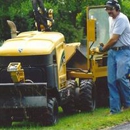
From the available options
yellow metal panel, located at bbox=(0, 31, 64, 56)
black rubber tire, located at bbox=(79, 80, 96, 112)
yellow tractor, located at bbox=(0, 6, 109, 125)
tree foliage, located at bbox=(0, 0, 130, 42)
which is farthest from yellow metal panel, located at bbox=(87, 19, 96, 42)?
tree foliage, located at bbox=(0, 0, 130, 42)

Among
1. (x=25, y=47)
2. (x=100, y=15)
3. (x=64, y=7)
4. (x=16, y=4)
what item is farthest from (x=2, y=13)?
(x=25, y=47)

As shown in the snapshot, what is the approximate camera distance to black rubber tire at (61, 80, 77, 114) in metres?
11.6

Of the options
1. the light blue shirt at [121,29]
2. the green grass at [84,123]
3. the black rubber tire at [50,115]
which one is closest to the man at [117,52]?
the light blue shirt at [121,29]

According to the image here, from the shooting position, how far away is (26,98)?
9.95m

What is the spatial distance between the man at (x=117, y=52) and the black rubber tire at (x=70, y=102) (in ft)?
3.89

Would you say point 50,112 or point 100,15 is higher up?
point 100,15

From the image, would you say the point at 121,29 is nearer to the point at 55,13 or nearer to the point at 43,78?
the point at 43,78

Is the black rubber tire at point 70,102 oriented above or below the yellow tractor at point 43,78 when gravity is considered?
below

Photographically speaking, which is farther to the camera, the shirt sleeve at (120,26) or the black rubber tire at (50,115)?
the shirt sleeve at (120,26)

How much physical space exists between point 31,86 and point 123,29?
6.20 ft

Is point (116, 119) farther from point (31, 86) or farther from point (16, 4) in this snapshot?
point (16, 4)

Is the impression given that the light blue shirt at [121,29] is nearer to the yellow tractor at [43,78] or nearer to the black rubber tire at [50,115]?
the yellow tractor at [43,78]

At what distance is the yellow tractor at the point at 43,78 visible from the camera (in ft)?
32.6

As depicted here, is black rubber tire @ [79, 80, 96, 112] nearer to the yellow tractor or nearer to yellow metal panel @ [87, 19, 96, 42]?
the yellow tractor
